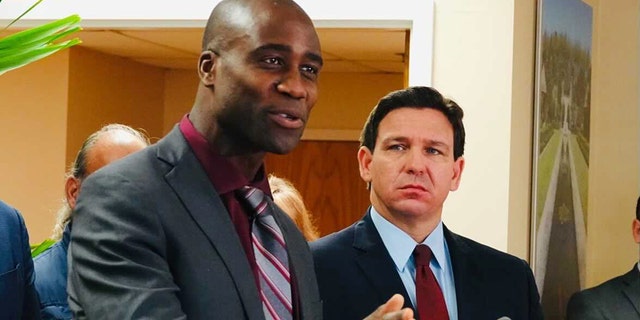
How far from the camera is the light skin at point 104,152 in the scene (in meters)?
2.67

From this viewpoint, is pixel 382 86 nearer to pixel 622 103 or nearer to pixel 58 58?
pixel 58 58

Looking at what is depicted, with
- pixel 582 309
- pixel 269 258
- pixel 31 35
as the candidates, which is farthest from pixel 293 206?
pixel 269 258

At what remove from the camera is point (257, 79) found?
1.26 m

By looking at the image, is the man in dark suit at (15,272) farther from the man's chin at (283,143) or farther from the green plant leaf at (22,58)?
the man's chin at (283,143)

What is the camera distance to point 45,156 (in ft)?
19.8

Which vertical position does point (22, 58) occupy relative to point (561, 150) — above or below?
above

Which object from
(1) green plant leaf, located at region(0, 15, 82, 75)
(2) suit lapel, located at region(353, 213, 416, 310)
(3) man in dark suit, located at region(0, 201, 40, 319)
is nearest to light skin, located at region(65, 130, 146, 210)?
(3) man in dark suit, located at region(0, 201, 40, 319)

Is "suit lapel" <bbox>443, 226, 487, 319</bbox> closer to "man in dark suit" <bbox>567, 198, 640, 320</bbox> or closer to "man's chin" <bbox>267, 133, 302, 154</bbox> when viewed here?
"man's chin" <bbox>267, 133, 302, 154</bbox>

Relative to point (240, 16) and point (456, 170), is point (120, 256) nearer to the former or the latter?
point (240, 16)

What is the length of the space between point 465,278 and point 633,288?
1.85 m

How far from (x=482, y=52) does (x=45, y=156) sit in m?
3.08

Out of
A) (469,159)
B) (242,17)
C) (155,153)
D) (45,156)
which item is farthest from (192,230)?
(45,156)

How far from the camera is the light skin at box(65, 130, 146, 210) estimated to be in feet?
8.75

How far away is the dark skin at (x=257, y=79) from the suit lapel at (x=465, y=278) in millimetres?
924
